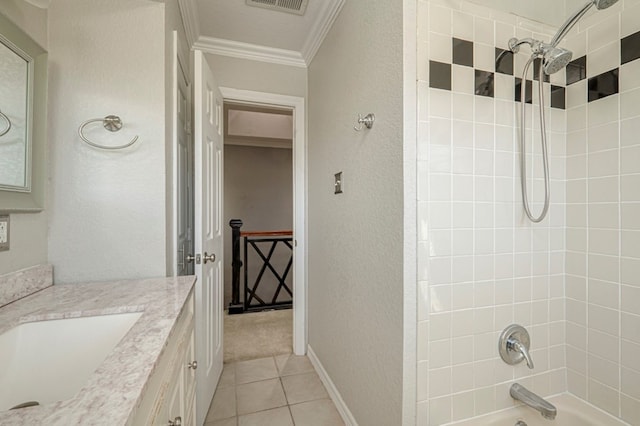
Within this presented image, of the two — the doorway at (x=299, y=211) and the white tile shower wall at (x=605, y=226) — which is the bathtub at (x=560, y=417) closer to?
the white tile shower wall at (x=605, y=226)

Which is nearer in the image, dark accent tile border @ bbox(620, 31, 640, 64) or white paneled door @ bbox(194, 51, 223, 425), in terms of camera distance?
dark accent tile border @ bbox(620, 31, 640, 64)

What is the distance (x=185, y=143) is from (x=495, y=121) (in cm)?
182

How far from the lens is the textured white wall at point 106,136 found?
3.90 feet

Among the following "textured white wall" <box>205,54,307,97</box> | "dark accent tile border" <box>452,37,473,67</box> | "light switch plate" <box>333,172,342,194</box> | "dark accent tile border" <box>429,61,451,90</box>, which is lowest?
"light switch plate" <box>333,172,342,194</box>

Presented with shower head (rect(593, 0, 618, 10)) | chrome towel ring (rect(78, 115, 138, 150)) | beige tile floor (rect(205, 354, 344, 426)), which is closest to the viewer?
shower head (rect(593, 0, 618, 10))

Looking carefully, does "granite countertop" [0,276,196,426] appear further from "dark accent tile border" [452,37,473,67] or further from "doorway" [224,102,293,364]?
"doorway" [224,102,293,364]

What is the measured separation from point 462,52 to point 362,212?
0.80 m

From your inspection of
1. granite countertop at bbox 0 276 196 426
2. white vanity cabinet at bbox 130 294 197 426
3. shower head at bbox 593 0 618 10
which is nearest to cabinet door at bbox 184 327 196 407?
white vanity cabinet at bbox 130 294 197 426

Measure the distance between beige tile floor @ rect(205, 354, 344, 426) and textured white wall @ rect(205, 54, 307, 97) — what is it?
215cm

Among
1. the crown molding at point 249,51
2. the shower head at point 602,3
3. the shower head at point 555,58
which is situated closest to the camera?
Answer: the shower head at point 602,3

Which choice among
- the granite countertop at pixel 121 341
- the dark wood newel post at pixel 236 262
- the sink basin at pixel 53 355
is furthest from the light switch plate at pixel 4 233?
the dark wood newel post at pixel 236 262

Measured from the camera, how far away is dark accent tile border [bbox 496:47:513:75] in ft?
4.04

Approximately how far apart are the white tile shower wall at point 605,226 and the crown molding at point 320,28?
1231 mm

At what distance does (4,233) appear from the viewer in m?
0.92
